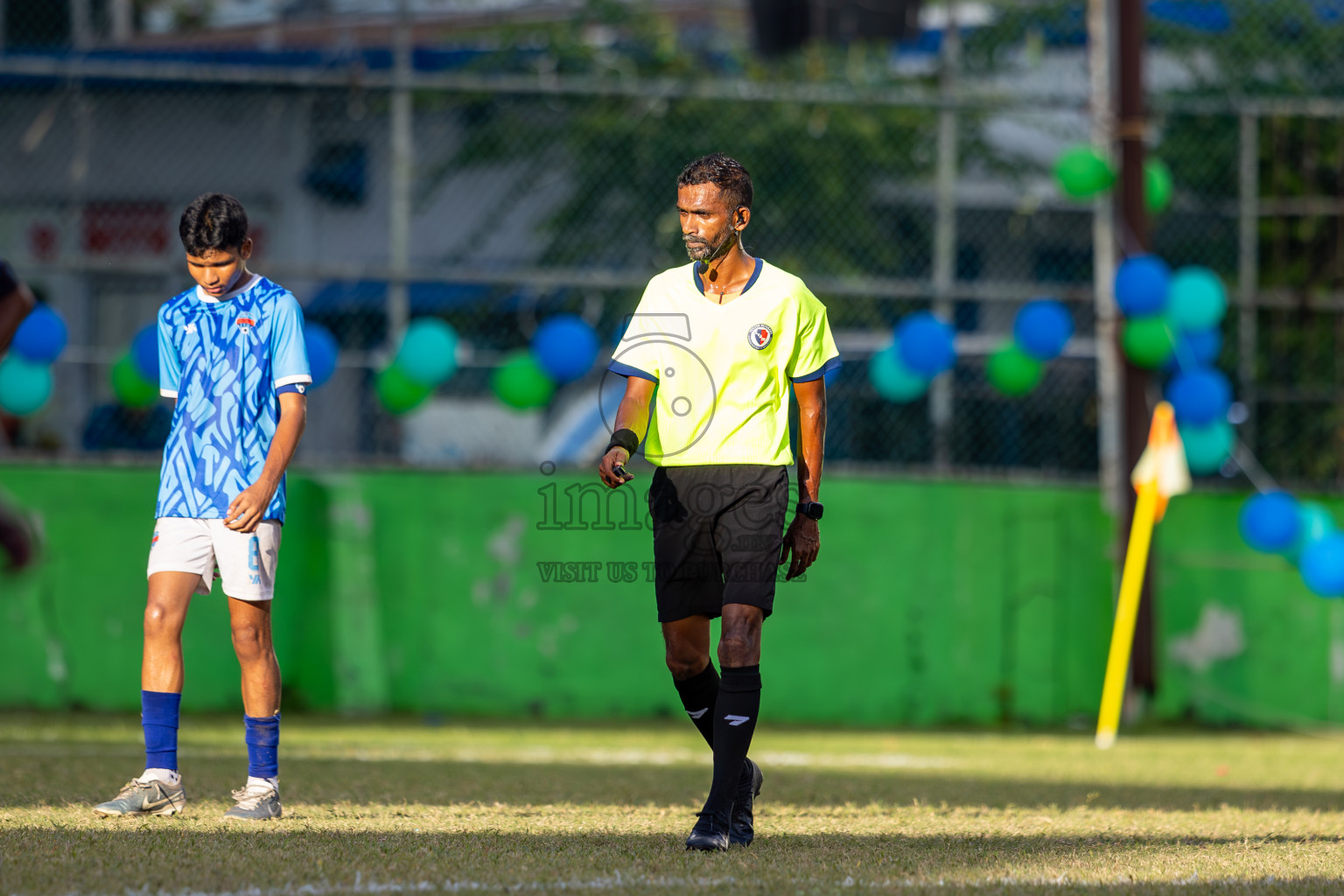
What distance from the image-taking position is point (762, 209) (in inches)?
453

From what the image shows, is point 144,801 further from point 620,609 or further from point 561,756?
point 620,609

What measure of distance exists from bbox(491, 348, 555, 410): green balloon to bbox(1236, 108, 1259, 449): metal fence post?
471 centimetres

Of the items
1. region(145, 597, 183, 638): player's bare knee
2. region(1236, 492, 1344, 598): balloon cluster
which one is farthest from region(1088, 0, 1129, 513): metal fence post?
region(145, 597, 183, 638): player's bare knee

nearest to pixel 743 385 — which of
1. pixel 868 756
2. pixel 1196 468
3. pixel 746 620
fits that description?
pixel 746 620

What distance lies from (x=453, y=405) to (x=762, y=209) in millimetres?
2528

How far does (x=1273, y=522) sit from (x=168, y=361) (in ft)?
23.0

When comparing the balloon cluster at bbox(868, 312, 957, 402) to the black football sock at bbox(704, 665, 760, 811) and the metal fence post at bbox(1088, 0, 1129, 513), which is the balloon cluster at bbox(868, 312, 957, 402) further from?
the black football sock at bbox(704, 665, 760, 811)

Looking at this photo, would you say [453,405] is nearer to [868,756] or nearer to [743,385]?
[868,756]

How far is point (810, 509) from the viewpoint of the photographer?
4.76 meters

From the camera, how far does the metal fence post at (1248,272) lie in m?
11.1

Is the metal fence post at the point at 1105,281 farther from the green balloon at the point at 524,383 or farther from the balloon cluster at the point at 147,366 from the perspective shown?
the balloon cluster at the point at 147,366

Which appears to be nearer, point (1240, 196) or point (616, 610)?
point (616, 610)

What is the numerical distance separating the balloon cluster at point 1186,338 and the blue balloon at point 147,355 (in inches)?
228

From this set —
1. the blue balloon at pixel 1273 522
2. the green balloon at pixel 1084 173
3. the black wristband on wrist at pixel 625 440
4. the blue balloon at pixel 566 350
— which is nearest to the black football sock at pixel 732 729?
the black wristband on wrist at pixel 625 440
